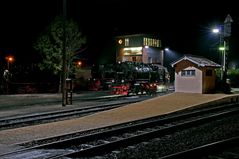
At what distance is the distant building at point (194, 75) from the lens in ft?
78.4

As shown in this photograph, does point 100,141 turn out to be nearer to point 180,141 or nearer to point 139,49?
point 180,141

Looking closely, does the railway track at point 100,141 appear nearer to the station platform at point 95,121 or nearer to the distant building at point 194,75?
the station platform at point 95,121

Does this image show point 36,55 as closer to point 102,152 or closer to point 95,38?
point 95,38

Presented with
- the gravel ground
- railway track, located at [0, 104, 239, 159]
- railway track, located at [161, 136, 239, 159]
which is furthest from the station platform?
railway track, located at [161, 136, 239, 159]

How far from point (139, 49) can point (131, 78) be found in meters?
31.9

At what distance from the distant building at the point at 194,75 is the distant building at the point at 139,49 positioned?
3440cm

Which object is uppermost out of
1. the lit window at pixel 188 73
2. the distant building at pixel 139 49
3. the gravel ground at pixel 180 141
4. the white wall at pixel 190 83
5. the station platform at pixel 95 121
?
the distant building at pixel 139 49

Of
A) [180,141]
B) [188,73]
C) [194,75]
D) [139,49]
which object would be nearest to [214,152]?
[180,141]

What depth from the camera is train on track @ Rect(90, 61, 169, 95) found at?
29.1 metres

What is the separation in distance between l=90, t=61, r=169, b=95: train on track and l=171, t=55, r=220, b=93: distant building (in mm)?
4661

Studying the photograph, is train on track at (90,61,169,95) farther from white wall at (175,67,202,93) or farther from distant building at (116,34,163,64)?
distant building at (116,34,163,64)

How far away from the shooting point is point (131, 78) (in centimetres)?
2902

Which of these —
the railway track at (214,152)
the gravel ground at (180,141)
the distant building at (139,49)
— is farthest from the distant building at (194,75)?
the distant building at (139,49)

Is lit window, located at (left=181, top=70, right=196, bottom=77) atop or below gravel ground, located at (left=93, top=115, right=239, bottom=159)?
atop
